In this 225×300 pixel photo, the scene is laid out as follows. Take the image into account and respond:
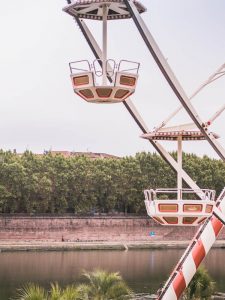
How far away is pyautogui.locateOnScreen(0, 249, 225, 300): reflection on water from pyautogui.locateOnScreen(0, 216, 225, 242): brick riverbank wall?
37.1 feet

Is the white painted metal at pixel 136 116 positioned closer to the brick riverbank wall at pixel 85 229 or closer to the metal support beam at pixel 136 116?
the metal support beam at pixel 136 116

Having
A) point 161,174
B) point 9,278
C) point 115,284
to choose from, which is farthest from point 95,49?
point 161,174

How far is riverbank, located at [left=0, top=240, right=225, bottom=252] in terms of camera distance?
85750 mm

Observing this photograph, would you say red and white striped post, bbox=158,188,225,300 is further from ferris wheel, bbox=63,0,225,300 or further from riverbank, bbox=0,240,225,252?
riverbank, bbox=0,240,225,252

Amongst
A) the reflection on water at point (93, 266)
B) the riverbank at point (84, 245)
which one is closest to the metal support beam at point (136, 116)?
the reflection on water at point (93, 266)

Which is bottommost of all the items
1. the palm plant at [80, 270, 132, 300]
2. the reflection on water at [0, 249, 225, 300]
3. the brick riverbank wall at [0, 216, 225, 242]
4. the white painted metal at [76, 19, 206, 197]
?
the palm plant at [80, 270, 132, 300]

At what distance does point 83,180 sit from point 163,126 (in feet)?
→ 253

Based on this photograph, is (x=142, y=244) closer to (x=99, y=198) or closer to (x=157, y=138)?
(x=99, y=198)

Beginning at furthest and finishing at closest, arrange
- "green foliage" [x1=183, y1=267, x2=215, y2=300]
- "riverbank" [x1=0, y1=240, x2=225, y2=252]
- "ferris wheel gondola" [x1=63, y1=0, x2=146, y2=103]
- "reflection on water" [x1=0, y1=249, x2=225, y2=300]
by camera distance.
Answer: "riverbank" [x1=0, y1=240, x2=225, y2=252] < "reflection on water" [x1=0, y1=249, x2=225, y2=300] < "green foliage" [x1=183, y1=267, x2=215, y2=300] < "ferris wheel gondola" [x1=63, y1=0, x2=146, y2=103]

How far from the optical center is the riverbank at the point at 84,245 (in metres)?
85.8

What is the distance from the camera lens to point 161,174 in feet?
333

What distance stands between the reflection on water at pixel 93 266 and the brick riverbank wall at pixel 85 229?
37.1 ft

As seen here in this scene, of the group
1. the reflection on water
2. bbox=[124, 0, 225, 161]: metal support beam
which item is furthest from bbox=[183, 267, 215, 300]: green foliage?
the reflection on water

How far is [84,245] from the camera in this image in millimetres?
88375
